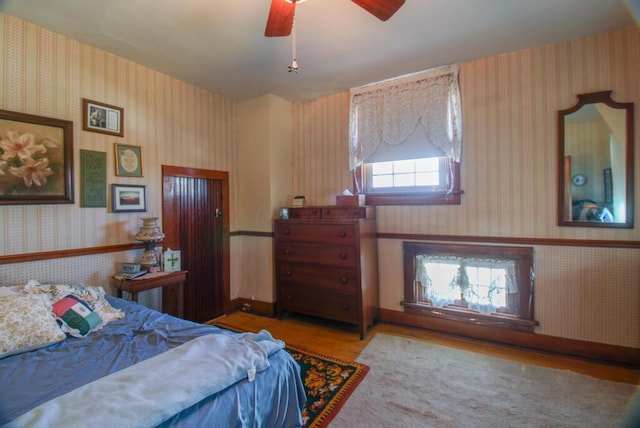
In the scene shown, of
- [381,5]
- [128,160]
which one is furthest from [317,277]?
[381,5]

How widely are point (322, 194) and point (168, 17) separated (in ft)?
7.31

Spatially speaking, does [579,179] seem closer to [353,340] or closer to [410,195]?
[410,195]

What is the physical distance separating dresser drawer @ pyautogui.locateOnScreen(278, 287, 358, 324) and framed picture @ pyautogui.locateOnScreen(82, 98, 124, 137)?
89.8 inches

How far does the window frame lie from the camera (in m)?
2.84

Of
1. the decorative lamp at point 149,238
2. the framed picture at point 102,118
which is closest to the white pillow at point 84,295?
the decorative lamp at point 149,238

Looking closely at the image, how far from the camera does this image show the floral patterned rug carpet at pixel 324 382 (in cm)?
176

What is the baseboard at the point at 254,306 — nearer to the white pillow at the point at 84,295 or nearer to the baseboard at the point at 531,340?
the baseboard at the point at 531,340

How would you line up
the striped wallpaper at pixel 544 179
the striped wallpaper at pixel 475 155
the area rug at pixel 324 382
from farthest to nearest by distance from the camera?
the striped wallpaper at pixel 544 179, the striped wallpaper at pixel 475 155, the area rug at pixel 324 382

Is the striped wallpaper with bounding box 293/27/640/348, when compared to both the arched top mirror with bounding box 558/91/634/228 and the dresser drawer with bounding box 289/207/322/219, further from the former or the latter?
the dresser drawer with bounding box 289/207/322/219

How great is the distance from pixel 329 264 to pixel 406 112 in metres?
1.81

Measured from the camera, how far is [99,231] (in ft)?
8.13

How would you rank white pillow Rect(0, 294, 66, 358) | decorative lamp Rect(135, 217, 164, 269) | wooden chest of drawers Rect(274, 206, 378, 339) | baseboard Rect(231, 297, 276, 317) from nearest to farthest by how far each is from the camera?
white pillow Rect(0, 294, 66, 358) → decorative lamp Rect(135, 217, 164, 269) → wooden chest of drawers Rect(274, 206, 378, 339) → baseboard Rect(231, 297, 276, 317)

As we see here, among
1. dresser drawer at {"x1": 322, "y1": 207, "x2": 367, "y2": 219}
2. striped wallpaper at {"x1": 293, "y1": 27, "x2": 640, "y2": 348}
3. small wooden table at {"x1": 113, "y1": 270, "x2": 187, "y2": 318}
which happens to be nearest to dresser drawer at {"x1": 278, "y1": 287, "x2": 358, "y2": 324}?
striped wallpaper at {"x1": 293, "y1": 27, "x2": 640, "y2": 348}

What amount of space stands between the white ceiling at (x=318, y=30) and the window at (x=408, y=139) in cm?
23
